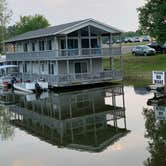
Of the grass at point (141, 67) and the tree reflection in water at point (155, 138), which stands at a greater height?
the grass at point (141, 67)

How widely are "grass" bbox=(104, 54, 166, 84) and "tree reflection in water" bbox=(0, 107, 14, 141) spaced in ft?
56.5

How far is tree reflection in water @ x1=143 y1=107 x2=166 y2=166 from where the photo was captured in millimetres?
13780

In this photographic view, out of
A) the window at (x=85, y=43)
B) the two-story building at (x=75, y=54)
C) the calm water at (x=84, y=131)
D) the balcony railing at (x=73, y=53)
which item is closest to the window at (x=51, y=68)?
the two-story building at (x=75, y=54)

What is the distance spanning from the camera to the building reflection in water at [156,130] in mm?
13938

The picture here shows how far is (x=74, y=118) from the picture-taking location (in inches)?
933

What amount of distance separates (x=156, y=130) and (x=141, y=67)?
31019mm

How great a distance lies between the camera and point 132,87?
3706 cm

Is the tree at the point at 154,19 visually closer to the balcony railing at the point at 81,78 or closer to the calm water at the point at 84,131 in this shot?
the balcony railing at the point at 81,78

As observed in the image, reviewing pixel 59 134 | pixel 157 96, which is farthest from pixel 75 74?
pixel 59 134

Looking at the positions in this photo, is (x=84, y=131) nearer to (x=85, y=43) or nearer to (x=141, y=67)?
(x=85, y=43)

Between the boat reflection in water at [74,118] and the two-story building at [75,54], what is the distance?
3664mm

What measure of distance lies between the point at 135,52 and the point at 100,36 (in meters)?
18.4

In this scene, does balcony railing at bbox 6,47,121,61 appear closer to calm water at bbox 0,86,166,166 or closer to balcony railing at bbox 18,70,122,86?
balcony railing at bbox 18,70,122,86

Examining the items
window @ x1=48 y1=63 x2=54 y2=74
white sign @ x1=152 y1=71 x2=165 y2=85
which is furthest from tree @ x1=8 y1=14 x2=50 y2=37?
white sign @ x1=152 y1=71 x2=165 y2=85
